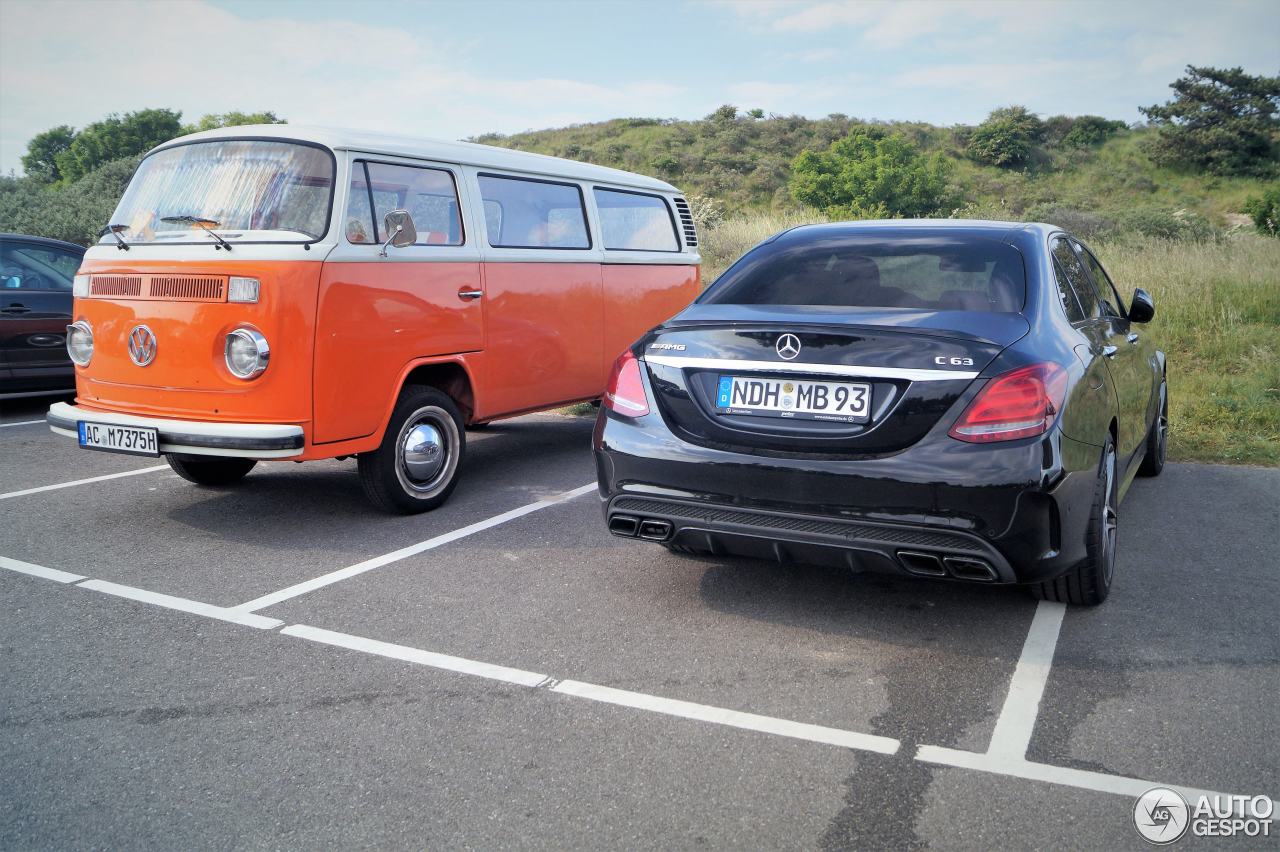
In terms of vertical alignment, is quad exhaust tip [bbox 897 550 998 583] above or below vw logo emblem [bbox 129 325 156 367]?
below

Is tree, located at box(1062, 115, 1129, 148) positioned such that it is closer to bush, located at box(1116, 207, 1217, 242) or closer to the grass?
bush, located at box(1116, 207, 1217, 242)

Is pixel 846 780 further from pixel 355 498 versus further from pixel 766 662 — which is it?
pixel 355 498

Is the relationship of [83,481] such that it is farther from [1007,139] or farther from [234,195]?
[1007,139]

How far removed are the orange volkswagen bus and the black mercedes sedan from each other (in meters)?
1.79

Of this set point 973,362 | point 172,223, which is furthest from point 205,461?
point 973,362

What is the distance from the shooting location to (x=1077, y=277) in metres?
4.95

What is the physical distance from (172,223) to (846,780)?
4684 mm

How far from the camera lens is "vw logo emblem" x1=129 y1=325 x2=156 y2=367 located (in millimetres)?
5355

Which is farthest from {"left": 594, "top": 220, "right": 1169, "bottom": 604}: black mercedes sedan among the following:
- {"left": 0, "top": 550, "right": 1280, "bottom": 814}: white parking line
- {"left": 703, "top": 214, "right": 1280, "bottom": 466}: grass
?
A: {"left": 703, "top": 214, "right": 1280, "bottom": 466}: grass

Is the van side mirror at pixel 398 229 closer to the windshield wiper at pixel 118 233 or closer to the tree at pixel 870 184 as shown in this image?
the windshield wiper at pixel 118 233

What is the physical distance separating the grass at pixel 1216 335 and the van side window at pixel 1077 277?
10.3 feet

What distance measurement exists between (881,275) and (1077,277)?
1.21 m

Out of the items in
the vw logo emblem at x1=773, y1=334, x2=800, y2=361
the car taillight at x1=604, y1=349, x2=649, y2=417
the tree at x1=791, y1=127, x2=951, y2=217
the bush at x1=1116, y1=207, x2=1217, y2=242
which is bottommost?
the car taillight at x1=604, y1=349, x2=649, y2=417

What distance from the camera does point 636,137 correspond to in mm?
67500
